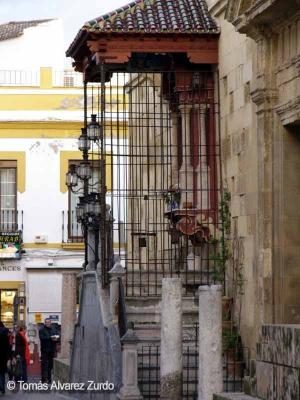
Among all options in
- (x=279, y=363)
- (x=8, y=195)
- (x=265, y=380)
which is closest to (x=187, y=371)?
(x=265, y=380)

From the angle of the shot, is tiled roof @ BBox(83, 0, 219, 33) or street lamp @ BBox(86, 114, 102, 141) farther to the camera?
street lamp @ BBox(86, 114, 102, 141)

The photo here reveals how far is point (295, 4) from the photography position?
58.8 ft

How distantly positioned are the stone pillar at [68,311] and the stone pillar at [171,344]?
Result: 758 cm

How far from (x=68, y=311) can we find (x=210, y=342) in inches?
390

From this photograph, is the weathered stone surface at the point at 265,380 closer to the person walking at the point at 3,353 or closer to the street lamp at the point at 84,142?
the street lamp at the point at 84,142

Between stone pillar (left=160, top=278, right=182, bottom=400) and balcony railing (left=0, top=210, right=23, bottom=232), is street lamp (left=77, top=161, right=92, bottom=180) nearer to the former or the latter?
stone pillar (left=160, top=278, right=182, bottom=400)

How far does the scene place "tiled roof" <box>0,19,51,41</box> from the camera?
151 feet

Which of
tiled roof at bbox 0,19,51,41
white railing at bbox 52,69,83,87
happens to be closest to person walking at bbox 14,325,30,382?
white railing at bbox 52,69,83,87

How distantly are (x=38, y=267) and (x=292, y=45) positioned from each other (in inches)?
881

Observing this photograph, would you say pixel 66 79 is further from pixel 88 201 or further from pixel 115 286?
pixel 115 286

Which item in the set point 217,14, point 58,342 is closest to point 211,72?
point 217,14

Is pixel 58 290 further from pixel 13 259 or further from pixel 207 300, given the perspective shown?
pixel 207 300

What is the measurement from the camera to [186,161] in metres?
23.1

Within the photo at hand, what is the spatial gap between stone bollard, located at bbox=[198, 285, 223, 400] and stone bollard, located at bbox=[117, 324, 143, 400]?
237 cm
